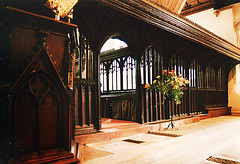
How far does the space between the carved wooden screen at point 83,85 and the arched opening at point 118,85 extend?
1.71 metres

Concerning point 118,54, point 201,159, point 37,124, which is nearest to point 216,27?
point 118,54

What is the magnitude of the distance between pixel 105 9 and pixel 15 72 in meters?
2.50

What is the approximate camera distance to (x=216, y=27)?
10438 millimetres

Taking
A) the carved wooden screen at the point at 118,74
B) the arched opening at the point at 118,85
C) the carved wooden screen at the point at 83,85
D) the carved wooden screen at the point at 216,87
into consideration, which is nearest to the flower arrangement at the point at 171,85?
the arched opening at the point at 118,85

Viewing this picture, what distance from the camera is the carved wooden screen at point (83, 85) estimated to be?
143 inches

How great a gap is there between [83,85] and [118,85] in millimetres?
2757

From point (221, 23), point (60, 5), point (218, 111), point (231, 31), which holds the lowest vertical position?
point (218, 111)

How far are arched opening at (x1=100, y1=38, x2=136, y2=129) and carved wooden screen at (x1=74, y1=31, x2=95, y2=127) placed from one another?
1.71 meters

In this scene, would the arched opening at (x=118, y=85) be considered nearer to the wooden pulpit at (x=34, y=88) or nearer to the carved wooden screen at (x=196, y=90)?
the carved wooden screen at (x=196, y=90)

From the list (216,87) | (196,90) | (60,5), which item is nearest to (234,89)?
(216,87)

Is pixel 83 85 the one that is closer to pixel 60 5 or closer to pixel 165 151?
pixel 165 151

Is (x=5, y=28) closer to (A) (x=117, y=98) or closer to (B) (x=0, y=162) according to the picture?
(B) (x=0, y=162)

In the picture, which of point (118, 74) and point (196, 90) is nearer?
point (118, 74)

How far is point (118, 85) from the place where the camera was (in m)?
6.41
